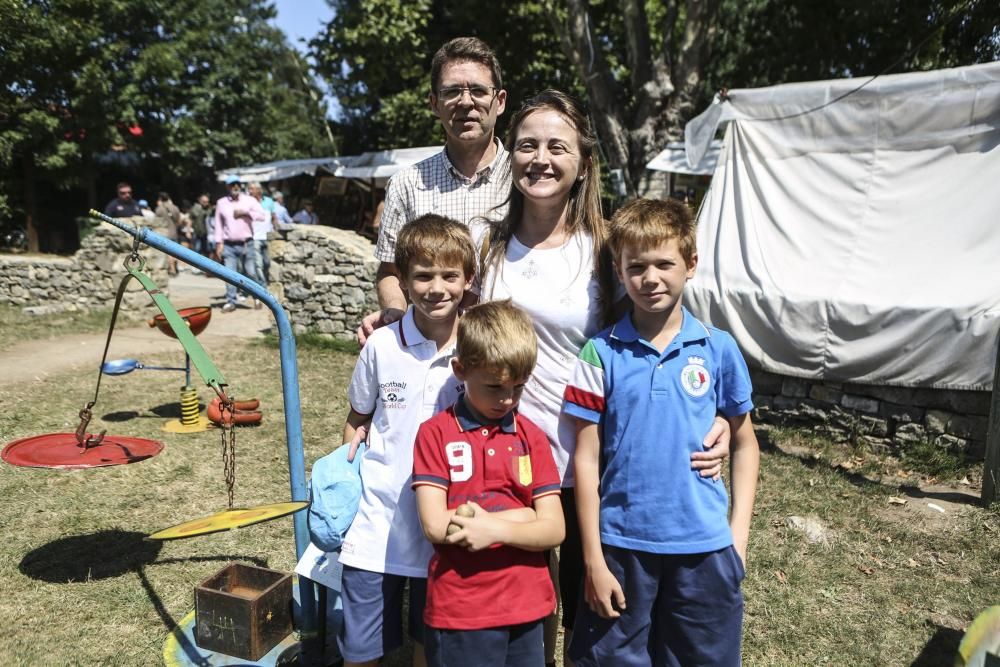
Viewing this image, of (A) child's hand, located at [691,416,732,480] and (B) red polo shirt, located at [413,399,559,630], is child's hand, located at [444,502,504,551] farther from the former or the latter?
(A) child's hand, located at [691,416,732,480]

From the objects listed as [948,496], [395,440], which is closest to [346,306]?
[948,496]

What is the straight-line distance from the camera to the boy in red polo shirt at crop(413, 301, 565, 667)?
1.86m

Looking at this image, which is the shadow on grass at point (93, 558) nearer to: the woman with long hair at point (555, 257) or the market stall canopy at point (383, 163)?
the woman with long hair at point (555, 257)

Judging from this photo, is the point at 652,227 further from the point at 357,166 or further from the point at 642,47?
the point at 357,166

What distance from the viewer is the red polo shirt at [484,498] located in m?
1.87

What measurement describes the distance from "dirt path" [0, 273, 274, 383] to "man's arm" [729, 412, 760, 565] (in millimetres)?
7679

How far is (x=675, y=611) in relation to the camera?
196 cm

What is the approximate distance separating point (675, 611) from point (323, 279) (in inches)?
316

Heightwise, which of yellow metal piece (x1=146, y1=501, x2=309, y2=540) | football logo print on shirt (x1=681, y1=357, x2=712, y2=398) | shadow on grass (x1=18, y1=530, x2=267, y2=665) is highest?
football logo print on shirt (x1=681, y1=357, x2=712, y2=398)

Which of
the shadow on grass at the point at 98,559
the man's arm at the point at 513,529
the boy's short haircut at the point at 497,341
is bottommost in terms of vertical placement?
the shadow on grass at the point at 98,559

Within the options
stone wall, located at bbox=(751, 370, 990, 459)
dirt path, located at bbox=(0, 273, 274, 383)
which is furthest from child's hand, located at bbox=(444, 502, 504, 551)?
dirt path, located at bbox=(0, 273, 274, 383)

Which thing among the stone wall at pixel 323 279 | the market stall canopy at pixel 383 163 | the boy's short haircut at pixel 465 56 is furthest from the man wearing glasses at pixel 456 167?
the market stall canopy at pixel 383 163

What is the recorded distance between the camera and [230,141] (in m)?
22.8

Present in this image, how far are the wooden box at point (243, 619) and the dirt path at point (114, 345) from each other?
20.2ft
